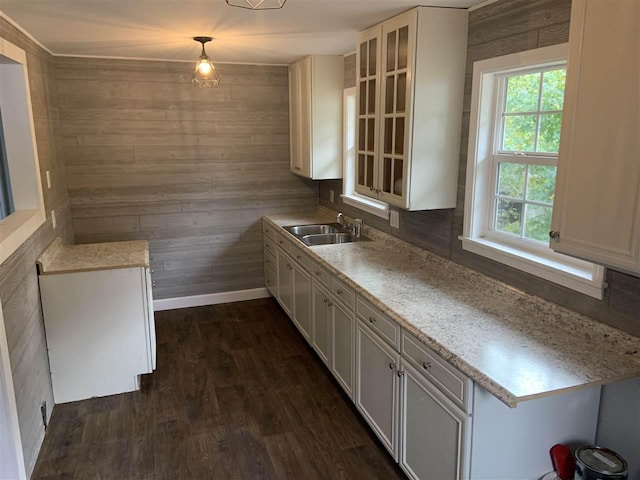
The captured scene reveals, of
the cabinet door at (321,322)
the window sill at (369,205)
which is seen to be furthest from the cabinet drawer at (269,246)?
the cabinet door at (321,322)

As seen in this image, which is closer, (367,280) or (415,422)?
(415,422)

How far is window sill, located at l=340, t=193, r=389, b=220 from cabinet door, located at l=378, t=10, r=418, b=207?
23.8 inches

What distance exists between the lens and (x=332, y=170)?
437cm

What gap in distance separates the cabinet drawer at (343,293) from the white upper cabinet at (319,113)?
1524mm

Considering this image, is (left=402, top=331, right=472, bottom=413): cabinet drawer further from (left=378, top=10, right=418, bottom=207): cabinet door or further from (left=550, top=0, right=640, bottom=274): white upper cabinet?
(left=378, top=10, right=418, bottom=207): cabinet door

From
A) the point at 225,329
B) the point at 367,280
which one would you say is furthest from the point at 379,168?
the point at 225,329

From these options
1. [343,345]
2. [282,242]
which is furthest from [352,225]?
[343,345]

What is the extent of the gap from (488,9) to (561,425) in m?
1.94

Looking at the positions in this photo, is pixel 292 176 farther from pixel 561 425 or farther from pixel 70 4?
pixel 561 425

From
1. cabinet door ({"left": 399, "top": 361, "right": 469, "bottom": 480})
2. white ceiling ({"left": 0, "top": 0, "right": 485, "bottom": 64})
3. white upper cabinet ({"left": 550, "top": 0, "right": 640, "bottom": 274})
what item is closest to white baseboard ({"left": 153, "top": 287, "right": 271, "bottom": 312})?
white ceiling ({"left": 0, "top": 0, "right": 485, "bottom": 64})

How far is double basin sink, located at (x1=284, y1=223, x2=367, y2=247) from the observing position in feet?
13.5

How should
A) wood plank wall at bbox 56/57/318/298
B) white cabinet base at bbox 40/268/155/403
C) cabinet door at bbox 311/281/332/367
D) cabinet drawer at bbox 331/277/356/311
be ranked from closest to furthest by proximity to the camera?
1. cabinet drawer at bbox 331/277/356/311
2. white cabinet base at bbox 40/268/155/403
3. cabinet door at bbox 311/281/332/367
4. wood plank wall at bbox 56/57/318/298

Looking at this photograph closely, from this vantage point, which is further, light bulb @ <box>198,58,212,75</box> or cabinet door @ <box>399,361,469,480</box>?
light bulb @ <box>198,58,212,75</box>

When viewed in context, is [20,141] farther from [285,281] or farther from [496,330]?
[496,330]
